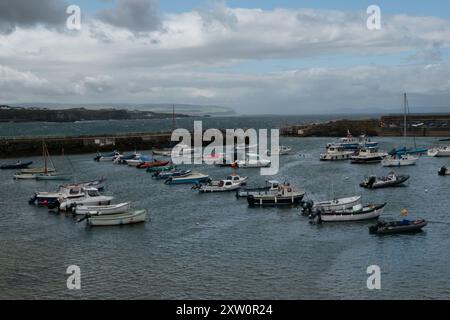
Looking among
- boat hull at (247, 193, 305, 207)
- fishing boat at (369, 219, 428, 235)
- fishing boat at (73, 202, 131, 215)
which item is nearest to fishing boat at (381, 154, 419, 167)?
boat hull at (247, 193, 305, 207)

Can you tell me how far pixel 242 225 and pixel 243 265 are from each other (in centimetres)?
823

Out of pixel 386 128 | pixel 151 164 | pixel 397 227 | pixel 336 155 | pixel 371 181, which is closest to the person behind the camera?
pixel 397 227

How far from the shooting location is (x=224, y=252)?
2744 cm

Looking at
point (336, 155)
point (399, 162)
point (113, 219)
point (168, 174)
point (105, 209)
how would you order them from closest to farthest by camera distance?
point (113, 219), point (105, 209), point (168, 174), point (399, 162), point (336, 155)

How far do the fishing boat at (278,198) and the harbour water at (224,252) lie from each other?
36.2 inches

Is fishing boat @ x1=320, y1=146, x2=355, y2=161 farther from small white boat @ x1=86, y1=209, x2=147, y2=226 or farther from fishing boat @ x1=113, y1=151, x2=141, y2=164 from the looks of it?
small white boat @ x1=86, y1=209, x2=147, y2=226

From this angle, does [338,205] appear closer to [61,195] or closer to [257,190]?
[257,190]

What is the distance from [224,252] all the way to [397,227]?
9144 mm

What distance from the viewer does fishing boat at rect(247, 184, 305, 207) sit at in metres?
38.8

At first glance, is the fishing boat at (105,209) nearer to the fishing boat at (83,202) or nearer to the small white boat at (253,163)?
the fishing boat at (83,202)

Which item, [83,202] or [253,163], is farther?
[253,163]

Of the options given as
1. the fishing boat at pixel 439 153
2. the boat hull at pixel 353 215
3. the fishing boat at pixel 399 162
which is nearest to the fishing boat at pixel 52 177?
the fishing boat at pixel 399 162

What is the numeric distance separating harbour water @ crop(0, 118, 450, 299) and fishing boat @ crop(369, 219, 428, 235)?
43cm

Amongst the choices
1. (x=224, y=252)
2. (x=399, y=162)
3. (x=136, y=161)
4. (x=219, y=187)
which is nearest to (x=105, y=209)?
(x=224, y=252)
